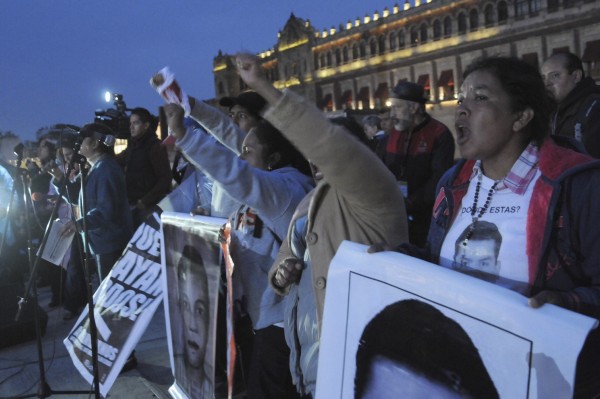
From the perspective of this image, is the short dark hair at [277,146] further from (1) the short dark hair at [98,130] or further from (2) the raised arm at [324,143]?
(1) the short dark hair at [98,130]

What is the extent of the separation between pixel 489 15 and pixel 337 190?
144ft

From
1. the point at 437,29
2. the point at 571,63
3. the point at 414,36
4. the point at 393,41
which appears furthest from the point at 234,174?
the point at 393,41

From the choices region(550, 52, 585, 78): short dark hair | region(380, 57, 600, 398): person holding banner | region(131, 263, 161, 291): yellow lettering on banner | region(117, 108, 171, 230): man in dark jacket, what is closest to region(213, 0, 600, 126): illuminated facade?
region(550, 52, 585, 78): short dark hair

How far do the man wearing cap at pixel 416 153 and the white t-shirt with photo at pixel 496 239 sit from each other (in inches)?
88.4

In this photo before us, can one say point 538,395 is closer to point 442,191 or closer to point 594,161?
point 594,161

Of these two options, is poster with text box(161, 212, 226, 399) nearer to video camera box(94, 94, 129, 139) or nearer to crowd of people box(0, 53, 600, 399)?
crowd of people box(0, 53, 600, 399)

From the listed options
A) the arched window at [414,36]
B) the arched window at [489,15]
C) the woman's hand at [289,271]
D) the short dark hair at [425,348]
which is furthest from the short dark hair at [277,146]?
the arched window at [414,36]

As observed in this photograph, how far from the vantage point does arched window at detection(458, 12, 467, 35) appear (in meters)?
41.7

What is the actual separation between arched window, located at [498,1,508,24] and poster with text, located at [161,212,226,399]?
4209 centimetres

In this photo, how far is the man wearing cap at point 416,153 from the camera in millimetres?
4109

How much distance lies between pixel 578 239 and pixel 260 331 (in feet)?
5.97

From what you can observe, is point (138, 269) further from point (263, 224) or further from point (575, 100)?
point (575, 100)

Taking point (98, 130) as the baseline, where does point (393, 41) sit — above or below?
above

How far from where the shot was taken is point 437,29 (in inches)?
1736
